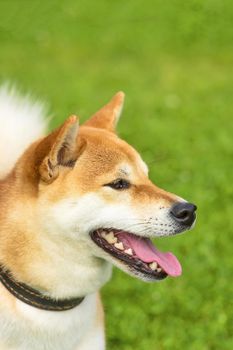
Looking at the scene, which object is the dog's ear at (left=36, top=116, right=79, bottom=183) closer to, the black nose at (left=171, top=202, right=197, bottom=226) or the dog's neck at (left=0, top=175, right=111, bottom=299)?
the dog's neck at (left=0, top=175, right=111, bottom=299)

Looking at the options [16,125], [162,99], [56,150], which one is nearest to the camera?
[56,150]

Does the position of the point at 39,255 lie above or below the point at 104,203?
below

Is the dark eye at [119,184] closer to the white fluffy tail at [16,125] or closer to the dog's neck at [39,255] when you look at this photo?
the dog's neck at [39,255]

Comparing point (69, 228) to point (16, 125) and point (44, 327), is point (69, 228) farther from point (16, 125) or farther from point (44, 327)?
point (16, 125)

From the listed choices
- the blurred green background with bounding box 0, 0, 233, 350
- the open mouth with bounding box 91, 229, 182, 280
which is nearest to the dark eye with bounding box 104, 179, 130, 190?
the open mouth with bounding box 91, 229, 182, 280

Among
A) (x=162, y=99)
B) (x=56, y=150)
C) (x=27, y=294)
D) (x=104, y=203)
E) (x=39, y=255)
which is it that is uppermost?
(x=56, y=150)

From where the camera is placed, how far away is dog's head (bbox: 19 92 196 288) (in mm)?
2717

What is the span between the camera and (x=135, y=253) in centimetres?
285

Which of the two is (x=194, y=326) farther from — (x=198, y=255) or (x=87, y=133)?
(x=87, y=133)

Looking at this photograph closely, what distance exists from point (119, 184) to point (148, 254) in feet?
1.03

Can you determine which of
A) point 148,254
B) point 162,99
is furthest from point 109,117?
point 162,99

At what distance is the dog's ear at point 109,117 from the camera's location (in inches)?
127

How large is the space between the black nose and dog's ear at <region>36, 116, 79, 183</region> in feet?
1.49

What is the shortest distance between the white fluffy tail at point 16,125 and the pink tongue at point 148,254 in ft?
2.17
